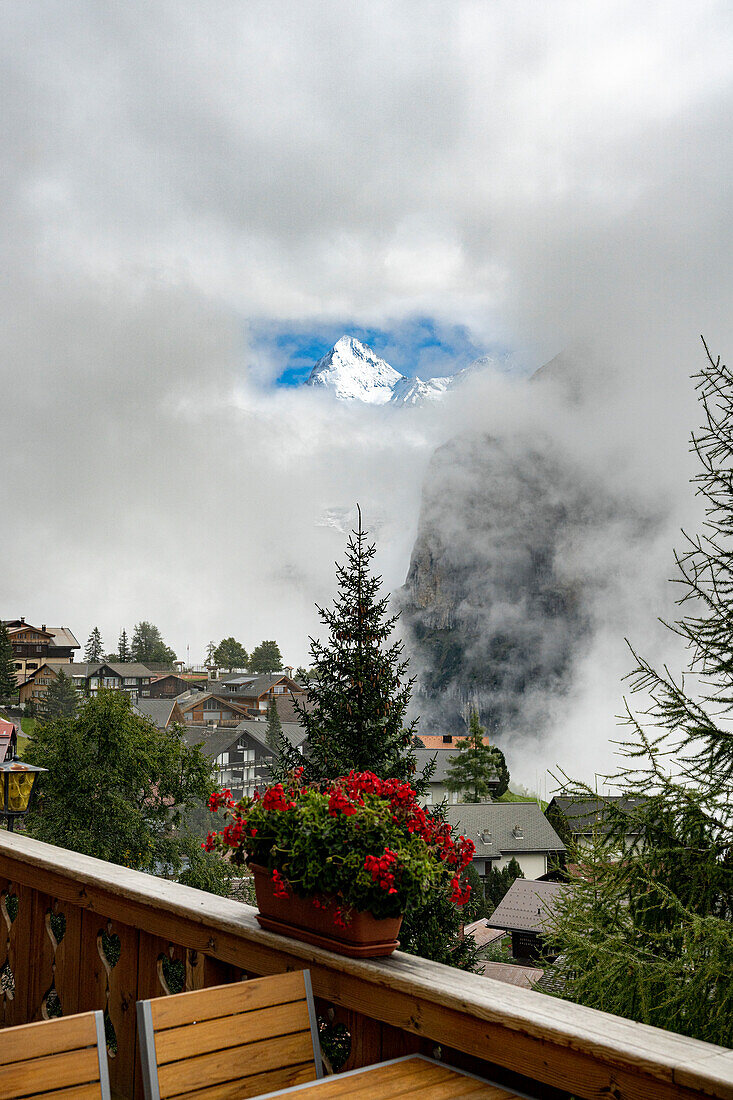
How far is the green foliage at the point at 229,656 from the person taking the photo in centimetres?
9544

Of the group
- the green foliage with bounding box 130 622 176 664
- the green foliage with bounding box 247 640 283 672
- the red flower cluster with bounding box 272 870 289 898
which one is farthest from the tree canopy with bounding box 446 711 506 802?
the green foliage with bounding box 130 622 176 664

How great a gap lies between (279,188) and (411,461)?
104 meters

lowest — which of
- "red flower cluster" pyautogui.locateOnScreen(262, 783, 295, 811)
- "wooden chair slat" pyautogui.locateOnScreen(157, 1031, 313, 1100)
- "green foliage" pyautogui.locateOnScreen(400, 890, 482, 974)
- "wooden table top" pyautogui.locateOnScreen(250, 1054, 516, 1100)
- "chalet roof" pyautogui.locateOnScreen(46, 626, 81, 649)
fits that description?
"green foliage" pyautogui.locateOnScreen(400, 890, 482, 974)

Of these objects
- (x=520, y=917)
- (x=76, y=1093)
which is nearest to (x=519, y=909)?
(x=520, y=917)

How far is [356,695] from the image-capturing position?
12758 millimetres

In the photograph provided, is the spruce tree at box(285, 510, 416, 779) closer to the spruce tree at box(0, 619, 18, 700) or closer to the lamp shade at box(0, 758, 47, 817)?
the lamp shade at box(0, 758, 47, 817)

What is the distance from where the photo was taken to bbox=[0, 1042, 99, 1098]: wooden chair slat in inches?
54.3

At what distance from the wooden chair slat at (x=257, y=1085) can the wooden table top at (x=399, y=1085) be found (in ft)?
0.30

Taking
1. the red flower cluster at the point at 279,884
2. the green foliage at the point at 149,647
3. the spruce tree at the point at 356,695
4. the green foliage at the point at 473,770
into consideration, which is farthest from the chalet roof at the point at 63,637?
the red flower cluster at the point at 279,884

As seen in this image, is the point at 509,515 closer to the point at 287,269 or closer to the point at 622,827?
the point at 287,269

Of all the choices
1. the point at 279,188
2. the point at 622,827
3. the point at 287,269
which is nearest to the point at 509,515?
the point at 287,269

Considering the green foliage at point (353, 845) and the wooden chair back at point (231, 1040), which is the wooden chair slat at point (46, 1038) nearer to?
the wooden chair back at point (231, 1040)

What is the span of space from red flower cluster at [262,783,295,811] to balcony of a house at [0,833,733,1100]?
283 millimetres

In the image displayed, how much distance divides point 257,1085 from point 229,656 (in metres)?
95.9
